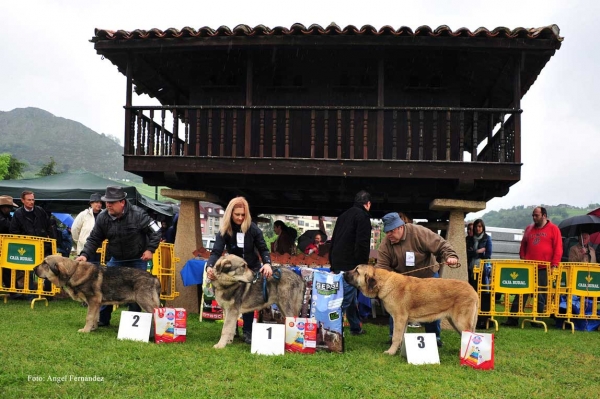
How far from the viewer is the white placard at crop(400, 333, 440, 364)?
19.3 feet

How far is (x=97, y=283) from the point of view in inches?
269

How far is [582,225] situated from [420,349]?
9.19 meters

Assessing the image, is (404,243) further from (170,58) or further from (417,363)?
(170,58)

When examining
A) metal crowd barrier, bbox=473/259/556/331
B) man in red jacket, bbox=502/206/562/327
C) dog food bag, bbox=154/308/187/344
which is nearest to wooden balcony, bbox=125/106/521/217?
man in red jacket, bbox=502/206/562/327

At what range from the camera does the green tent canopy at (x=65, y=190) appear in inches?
535

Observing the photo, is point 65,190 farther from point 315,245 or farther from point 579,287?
point 579,287

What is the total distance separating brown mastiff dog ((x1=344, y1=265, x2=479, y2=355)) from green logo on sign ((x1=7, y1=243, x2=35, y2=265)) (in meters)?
6.41

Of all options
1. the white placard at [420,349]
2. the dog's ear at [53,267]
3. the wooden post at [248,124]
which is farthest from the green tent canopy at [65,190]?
the white placard at [420,349]

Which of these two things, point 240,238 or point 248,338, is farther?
point 248,338

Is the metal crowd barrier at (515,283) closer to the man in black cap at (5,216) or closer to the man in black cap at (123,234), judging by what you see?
the man in black cap at (123,234)

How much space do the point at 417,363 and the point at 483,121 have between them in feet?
28.7

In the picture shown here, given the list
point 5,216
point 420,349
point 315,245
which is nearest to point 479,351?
point 420,349

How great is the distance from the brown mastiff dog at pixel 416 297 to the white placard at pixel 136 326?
262 centimetres

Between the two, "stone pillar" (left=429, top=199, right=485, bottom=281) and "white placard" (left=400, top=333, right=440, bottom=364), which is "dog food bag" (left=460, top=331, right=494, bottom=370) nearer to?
"white placard" (left=400, top=333, right=440, bottom=364)
